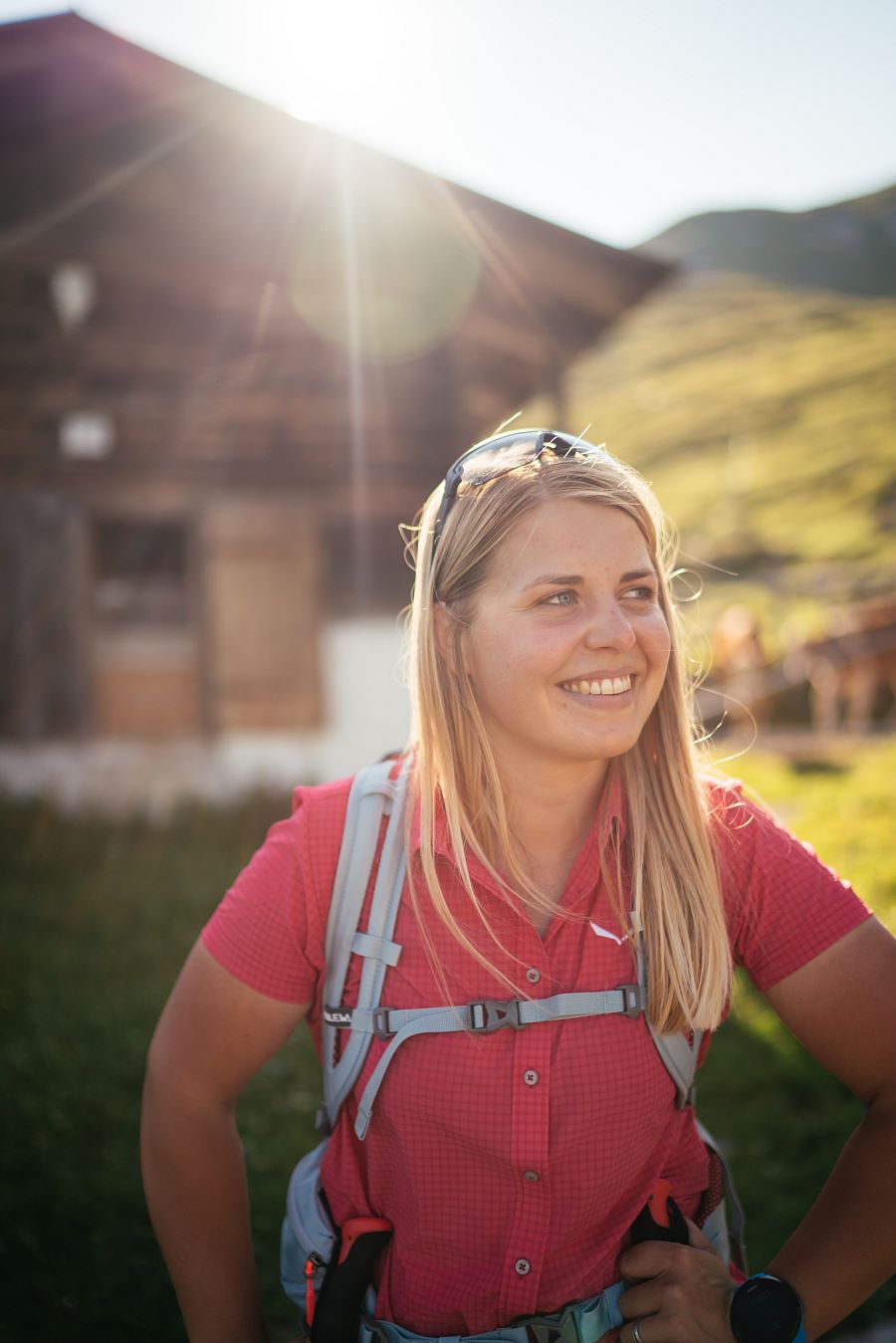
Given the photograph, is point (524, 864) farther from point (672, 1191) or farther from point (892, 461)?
point (892, 461)

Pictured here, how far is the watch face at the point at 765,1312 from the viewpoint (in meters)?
1.28

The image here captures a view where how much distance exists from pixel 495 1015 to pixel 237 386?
731cm

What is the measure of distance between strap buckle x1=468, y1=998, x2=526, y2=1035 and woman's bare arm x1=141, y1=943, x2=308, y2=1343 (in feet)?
0.93

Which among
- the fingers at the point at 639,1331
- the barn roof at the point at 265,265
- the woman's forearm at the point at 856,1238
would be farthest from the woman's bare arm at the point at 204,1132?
the barn roof at the point at 265,265

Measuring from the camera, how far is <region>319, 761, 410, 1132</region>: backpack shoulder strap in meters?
1.36

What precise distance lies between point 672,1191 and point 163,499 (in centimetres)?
753

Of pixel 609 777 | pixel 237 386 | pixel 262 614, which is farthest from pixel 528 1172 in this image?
pixel 237 386

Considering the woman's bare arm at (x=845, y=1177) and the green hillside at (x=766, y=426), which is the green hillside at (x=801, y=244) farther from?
the woman's bare arm at (x=845, y=1177)

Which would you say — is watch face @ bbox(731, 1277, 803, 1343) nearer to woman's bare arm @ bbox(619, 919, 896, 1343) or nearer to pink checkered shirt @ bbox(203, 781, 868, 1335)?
woman's bare arm @ bbox(619, 919, 896, 1343)

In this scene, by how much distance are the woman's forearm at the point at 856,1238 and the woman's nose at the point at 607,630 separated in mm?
804

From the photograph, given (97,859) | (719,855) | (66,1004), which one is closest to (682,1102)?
(719,855)

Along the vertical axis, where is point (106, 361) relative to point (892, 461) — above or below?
above

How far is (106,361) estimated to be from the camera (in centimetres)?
754

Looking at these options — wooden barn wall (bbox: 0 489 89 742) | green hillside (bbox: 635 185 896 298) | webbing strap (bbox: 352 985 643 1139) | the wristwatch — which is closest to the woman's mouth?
webbing strap (bbox: 352 985 643 1139)
